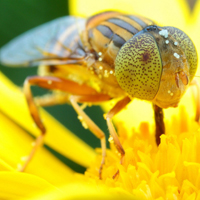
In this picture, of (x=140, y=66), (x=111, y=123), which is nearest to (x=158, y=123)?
(x=111, y=123)

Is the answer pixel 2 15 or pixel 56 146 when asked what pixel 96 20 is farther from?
pixel 2 15

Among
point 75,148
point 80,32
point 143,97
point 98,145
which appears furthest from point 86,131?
point 143,97

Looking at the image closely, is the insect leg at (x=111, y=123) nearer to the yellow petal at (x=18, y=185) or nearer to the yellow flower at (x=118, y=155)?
the yellow flower at (x=118, y=155)

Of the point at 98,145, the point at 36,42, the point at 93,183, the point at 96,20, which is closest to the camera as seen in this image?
the point at 93,183

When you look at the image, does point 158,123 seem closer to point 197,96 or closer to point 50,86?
point 197,96

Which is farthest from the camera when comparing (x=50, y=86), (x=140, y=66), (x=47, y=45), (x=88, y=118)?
(x=47, y=45)

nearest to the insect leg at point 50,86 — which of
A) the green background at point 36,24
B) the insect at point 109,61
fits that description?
the insect at point 109,61

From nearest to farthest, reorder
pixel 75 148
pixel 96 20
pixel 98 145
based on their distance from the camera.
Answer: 1. pixel 96 20
2. pixel 75 148
3. pixel 98 145
